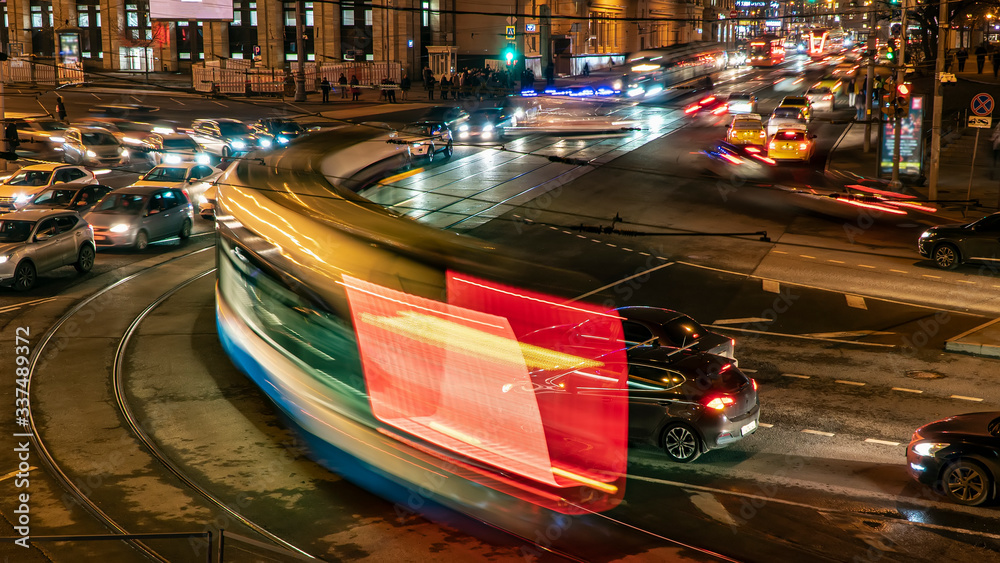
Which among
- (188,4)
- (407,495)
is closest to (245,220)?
(407,495)

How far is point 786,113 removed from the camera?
44656 millimetres

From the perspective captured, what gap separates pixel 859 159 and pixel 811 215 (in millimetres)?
12063

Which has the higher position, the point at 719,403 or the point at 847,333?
the point at 719,403

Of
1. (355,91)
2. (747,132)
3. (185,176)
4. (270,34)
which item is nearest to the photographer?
(185,176)

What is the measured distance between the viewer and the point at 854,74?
7306 centimetres

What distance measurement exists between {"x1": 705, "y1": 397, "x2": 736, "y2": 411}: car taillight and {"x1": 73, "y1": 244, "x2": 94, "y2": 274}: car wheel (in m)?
16.2

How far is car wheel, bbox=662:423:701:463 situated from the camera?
11266 millimetres

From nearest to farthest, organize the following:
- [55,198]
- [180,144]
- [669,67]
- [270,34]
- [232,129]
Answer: [55,198] → [180,144] → [232,129] → [270,34] → [669,67]

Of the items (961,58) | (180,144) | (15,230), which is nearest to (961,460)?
(15,230)

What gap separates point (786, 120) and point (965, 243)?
22.2m

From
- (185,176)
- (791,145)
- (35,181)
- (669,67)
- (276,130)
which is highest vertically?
(669,67)

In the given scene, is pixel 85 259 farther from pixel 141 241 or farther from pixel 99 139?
pixel 99 139

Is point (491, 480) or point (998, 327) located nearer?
point (491, 480)

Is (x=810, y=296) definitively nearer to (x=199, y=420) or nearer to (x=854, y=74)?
(x=199, y=420)
